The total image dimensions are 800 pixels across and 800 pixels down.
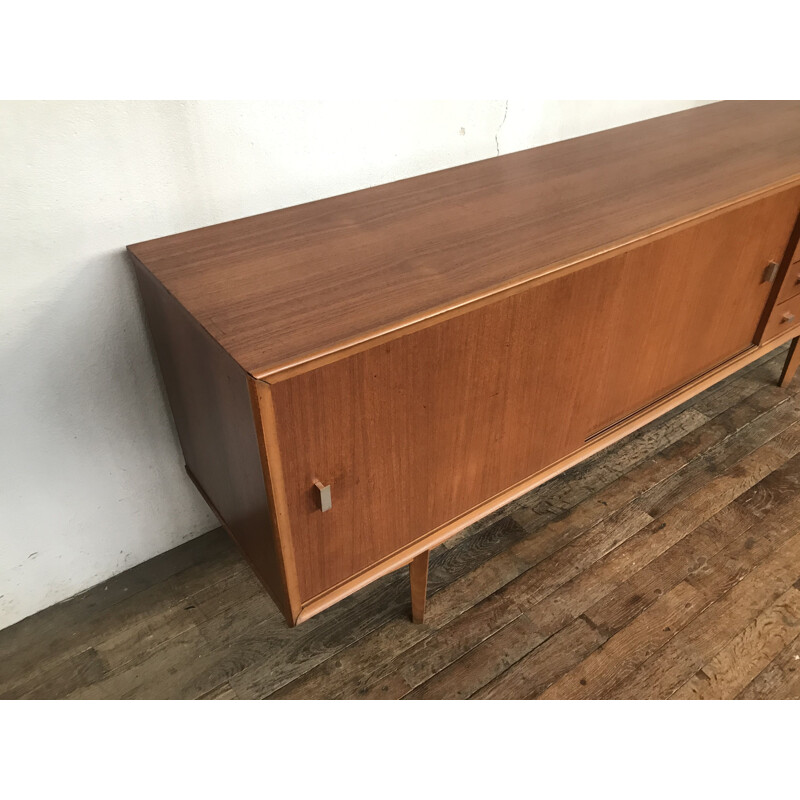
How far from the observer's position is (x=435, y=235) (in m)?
0.96

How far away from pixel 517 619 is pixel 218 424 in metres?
0.62

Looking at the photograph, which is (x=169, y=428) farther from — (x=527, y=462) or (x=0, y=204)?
(x=527, y=462)

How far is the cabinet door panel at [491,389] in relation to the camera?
30.8 inches

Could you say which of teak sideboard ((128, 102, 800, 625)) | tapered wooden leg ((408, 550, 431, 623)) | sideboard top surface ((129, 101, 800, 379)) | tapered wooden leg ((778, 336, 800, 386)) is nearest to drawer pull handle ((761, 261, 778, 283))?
teak sideboard ((128, 102, 800, 625))

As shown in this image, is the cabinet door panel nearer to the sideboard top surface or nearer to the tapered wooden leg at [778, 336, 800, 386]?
the sideboard top surface

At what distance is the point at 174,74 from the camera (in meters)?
0.91

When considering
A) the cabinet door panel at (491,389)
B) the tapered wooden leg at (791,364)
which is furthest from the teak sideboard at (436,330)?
the tapered wooden leg at (791,364)

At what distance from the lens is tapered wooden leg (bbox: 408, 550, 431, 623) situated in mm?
1040

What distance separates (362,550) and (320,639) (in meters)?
0.28

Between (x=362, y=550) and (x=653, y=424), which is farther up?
(x=362, y=550)

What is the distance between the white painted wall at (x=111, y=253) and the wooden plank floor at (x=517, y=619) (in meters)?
0.11

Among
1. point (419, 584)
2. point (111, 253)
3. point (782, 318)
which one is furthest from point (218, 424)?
point (782, 318)

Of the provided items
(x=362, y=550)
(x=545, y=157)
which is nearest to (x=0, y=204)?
(x=362, y=550)

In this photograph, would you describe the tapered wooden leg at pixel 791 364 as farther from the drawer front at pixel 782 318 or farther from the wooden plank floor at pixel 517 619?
the wooden plank floor at pixel 517 619
